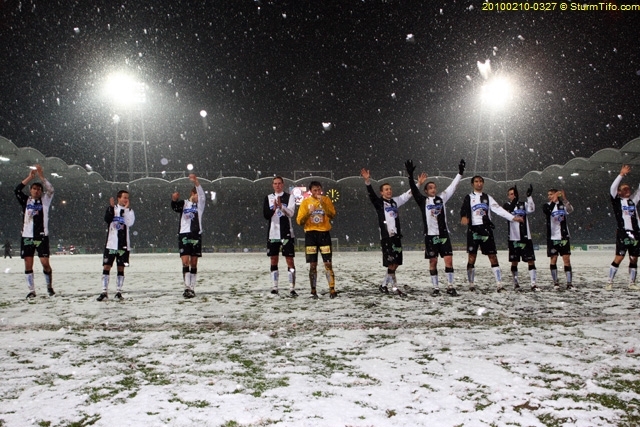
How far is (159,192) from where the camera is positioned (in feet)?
117

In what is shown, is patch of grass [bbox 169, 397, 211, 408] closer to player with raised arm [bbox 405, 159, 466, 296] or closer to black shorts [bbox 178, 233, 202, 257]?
black shorts [bbox 178, 233, 202, 257]

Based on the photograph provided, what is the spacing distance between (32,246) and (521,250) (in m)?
7.98

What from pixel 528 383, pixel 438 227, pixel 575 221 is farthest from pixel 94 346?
pixel 575 221

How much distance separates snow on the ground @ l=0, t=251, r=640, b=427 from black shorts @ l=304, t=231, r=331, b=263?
117 centimetres

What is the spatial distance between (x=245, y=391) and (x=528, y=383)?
5.10 feet

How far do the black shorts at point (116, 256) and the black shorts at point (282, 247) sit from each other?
2268 mm

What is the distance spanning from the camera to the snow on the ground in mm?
2043

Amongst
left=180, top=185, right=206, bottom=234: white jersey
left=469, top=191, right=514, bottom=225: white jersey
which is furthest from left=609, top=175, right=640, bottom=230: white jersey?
left=180, top=185, right=206, bottom=234: white jersey

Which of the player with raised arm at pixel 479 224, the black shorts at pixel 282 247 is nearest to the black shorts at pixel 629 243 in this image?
the player with raised arm at pixel 479 224

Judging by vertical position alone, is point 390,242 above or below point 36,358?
above

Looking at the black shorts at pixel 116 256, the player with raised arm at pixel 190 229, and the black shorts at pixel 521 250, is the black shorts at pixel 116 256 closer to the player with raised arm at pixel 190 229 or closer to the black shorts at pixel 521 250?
the player with raised arm at pixel 190 229

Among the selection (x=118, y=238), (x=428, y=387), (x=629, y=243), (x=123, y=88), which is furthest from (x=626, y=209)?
(x=123, y=88)

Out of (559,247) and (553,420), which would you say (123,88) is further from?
(553,420)

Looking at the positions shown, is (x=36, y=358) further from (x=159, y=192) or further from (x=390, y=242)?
(x=159, y=192)
